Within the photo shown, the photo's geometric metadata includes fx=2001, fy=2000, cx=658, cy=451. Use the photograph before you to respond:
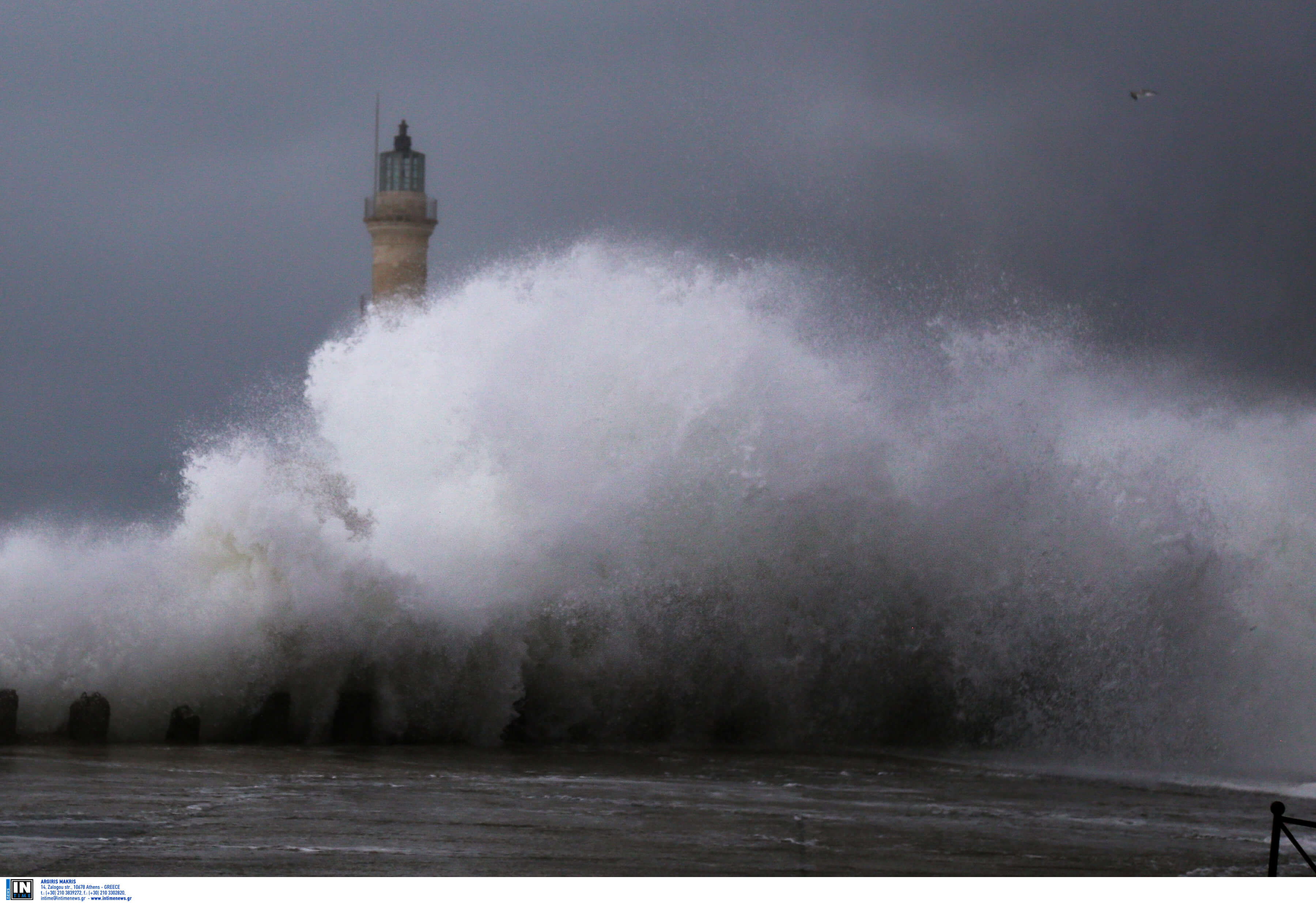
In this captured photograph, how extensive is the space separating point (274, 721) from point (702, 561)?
2.24 metres

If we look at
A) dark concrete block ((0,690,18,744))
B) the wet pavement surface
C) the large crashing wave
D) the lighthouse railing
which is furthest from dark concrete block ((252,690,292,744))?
the lighthouse railing

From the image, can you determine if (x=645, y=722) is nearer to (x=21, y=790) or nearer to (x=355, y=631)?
(x=355, y=631)

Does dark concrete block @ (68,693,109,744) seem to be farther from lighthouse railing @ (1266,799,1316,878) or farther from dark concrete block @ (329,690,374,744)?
lighthouse railing @ (1266,799,1316,878)

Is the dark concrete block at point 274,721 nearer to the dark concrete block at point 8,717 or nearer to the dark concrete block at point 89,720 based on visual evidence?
the dark concrete block at point 89,720

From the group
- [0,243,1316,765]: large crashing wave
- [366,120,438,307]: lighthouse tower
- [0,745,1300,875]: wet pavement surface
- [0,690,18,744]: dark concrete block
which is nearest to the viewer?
[0,745,1300,875]: wet pavement surface

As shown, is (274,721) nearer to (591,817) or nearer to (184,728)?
(184,728)

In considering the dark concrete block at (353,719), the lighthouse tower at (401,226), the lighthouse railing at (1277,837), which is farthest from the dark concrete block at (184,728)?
the lighthouse tower at (401,226)

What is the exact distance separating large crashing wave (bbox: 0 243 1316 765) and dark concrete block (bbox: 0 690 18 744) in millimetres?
606

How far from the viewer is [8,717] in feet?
28.7

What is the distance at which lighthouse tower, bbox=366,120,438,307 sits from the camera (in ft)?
86.8

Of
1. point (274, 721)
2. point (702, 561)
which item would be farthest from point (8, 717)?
point (702, 561)

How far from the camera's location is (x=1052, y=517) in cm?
1016

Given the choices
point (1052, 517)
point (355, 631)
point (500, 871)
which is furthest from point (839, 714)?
point (500, 871)

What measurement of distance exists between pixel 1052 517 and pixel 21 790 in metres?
5.43
